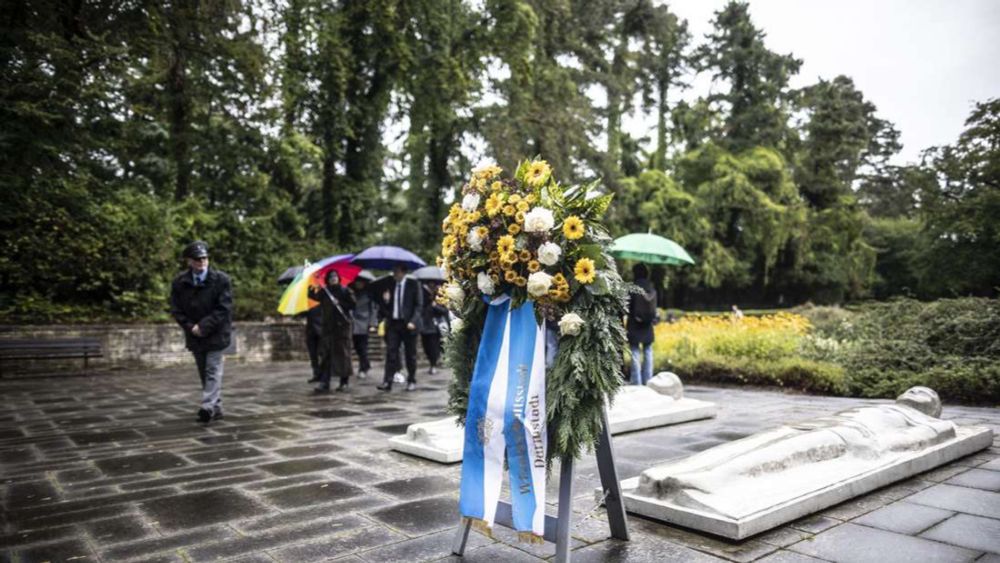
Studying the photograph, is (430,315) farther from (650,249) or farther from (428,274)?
(650,249)

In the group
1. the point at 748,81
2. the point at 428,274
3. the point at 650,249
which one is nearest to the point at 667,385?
the point at 650,249

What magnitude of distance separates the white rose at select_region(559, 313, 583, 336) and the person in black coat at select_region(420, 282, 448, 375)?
7.63 metres

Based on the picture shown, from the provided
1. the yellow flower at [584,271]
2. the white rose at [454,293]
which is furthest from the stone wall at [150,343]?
the yellow flower at [584,271]

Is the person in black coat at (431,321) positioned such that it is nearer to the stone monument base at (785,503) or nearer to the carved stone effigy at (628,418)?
the carved stone effigy at (628,418)

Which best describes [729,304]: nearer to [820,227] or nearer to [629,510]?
[820,227]

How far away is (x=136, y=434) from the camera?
6.05m

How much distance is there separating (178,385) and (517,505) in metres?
9.38

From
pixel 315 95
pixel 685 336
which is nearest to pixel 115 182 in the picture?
pixel 315 95

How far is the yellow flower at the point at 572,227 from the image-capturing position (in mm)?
2695

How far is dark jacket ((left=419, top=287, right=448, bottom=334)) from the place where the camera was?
10.7m

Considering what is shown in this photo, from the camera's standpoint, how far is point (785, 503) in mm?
3336

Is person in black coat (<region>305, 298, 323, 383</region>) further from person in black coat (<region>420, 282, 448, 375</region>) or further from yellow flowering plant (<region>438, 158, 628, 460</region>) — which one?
yellow flowering plant (<region>438, 158, 628, 460</region>)

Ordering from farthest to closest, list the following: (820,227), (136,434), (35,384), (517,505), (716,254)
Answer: (820,227) → (716,254) → (35,384) → (136,434) → (517,505)

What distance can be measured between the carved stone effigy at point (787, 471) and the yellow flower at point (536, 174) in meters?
1.90
